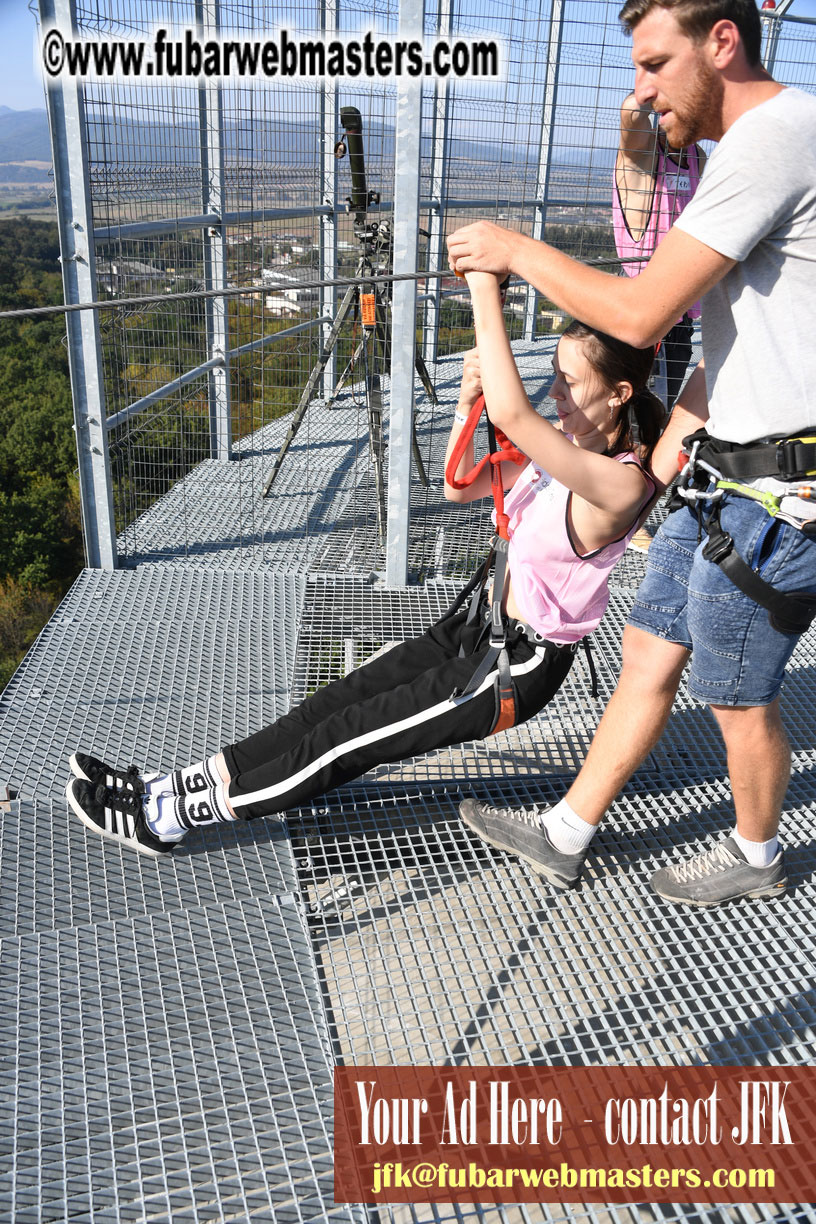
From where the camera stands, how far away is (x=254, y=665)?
2.76 m

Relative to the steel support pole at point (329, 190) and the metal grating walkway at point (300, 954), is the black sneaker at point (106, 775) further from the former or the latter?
the steel support pole at point (329, 190)

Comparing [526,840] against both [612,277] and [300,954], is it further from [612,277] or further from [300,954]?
[612,277]

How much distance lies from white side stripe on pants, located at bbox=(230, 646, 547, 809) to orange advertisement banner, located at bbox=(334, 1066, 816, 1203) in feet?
1.76

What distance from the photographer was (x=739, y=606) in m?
1.55

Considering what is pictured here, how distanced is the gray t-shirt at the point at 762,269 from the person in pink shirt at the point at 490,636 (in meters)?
0.20

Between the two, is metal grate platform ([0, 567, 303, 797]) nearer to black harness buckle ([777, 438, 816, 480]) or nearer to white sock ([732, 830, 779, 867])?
white sock ([732, 830, 779, 867])

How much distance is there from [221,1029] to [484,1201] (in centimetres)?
52

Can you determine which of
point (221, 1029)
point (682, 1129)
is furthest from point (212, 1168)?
point (682, 1129)

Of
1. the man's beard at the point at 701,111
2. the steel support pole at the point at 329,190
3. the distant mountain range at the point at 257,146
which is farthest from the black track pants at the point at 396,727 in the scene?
the steel support pole at the point at 329,190

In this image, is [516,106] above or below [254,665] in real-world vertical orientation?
above

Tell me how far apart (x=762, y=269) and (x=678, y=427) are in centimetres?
50

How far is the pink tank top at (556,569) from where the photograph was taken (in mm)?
1738

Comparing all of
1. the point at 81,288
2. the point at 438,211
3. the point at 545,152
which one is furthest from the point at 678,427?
the point at 545,152

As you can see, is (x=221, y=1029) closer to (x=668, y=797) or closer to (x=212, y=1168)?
(x=212, y=1168)
